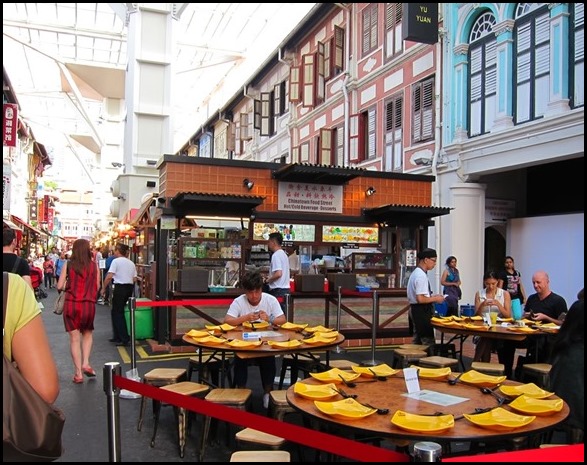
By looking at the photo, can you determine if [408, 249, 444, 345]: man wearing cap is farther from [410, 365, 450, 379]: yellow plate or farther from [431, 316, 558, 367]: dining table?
[410, 365, 450, 379]: yellow plate

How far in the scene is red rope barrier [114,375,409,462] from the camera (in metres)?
1.86

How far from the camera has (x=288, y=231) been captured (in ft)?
34.8

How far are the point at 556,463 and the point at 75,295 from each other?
251 inches

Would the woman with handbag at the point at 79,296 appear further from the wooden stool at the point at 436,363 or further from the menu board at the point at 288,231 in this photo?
the wooden stool at the point at 436,363

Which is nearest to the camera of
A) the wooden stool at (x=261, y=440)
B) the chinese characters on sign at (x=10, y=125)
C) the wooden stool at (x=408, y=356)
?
the wooden stool at (x=261, y=440)

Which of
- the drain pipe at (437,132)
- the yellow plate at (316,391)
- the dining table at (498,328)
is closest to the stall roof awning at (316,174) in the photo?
the drain pipe at (437,132)

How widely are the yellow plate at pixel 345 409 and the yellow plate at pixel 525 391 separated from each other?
3.60ft

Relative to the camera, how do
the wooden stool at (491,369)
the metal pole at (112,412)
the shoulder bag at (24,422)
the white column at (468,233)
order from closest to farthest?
the shoulder bag at (24,422) → the metal pole at (112,412) → the wooden stool at (491,369) → the white column at (468,233)

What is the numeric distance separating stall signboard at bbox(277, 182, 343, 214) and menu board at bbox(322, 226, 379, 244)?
1.39 ft

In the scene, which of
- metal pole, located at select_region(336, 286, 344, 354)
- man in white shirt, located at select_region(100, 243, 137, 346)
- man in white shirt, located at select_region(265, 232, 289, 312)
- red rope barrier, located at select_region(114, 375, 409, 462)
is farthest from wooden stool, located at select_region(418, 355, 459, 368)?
man in white shirt, located at select_region(100, 243, 137, 346)

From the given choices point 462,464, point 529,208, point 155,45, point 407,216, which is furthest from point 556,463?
point 155,45

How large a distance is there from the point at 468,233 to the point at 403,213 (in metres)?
3.27

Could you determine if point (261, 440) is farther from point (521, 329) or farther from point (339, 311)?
point (339, 311)

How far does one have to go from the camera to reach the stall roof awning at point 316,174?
32.8 ft
